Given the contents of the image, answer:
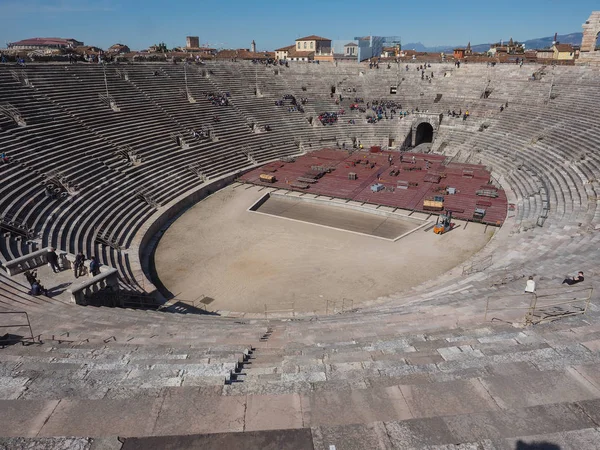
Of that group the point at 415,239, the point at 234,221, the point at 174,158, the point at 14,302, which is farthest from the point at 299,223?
the point at 14,302

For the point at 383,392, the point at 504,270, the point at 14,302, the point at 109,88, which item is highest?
the point at 109,88

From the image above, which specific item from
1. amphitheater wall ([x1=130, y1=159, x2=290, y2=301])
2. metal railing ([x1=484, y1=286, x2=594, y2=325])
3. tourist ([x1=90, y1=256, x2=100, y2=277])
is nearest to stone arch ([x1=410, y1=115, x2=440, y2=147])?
amphitheater wall ([x1=130, y1=159, x2=290, y2=301])

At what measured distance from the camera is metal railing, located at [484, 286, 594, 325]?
11484mm

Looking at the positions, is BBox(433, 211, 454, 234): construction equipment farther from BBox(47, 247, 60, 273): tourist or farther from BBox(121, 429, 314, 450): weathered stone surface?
BBox(121, 429, 314, 450): weathered stone surface

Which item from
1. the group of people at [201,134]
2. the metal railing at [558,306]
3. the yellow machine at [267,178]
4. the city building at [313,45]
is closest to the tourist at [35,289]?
the metal railing at [558,306]

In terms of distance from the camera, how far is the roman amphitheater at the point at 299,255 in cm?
697

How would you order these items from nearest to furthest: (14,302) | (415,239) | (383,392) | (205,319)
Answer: (383,392)
(14,302)
(205,319)
(415,239)

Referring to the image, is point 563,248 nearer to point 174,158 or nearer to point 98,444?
point 98,444

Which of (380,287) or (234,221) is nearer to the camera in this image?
(380,287)

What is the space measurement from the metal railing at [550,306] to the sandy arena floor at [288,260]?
665cm

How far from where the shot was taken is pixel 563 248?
763 inches

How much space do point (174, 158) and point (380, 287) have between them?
855 inches

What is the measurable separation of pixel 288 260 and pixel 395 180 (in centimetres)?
1582

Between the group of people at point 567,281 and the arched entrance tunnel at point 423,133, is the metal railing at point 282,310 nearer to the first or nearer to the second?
the group of people at point 567,281
